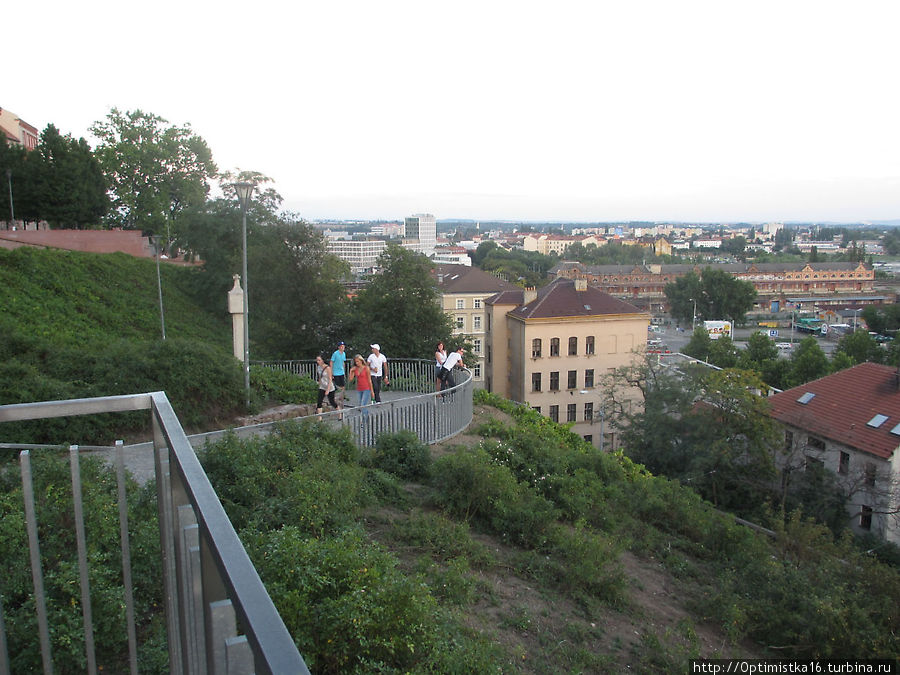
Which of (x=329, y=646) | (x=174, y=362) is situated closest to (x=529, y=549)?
(x=329, y=646)

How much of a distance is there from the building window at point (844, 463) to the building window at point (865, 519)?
209 centimetres

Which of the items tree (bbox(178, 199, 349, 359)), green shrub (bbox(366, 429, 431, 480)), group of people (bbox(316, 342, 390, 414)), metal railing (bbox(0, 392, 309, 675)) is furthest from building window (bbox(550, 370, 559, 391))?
metal railing (bbox(0, 392, 309, 675))

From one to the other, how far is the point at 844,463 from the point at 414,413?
2273 centimetres

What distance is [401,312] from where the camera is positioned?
24.7 m

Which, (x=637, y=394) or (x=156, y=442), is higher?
(x=156, y=442)

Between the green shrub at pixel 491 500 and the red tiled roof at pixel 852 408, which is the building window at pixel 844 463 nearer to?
the red tiled roof at pixel 852 408

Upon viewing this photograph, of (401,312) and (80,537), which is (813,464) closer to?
(401,312)

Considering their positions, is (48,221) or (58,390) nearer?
(58,390)

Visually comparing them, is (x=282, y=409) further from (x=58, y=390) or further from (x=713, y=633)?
(x=713, y=633)

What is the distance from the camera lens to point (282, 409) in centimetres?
1448

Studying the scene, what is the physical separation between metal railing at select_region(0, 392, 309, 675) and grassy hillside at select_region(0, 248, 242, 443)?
9254mm

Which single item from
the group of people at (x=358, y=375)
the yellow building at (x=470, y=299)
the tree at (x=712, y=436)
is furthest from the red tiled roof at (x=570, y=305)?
the group of people at (x=358, y=375)

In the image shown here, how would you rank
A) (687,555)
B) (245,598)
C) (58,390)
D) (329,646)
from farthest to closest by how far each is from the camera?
(687,555), (58,390), (329,646), (245,598)

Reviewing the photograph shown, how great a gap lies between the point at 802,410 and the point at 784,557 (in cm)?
1961
